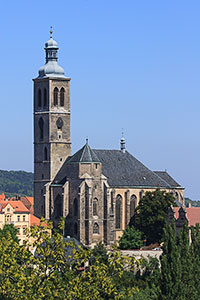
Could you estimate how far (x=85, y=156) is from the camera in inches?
4429

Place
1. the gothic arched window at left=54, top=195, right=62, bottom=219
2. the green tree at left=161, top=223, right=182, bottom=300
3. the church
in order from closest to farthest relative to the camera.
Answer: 1. the green tree at left=161, top=223, right=182, bottom=300
2. the church
3. the gothic arched window at left=54, top=195, right=62, bottom=219

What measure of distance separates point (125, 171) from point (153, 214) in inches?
384

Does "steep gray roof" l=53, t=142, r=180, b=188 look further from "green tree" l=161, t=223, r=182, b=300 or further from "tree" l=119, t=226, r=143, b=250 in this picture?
"green tree" l=161, t=223, r=182, b=300

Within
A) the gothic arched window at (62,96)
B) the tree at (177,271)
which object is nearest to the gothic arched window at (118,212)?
the gothic arched window at (62,96)

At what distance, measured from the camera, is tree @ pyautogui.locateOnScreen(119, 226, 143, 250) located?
109625mm

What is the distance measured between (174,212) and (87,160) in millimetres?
11276

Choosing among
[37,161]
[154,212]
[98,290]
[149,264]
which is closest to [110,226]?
[154,212]

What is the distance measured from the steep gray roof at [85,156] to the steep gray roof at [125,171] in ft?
16.9

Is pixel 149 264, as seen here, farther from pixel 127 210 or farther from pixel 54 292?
pixel 54 292

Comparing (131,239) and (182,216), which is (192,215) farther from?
(131,239)

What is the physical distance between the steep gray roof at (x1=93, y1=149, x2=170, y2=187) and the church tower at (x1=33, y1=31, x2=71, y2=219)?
5.08m

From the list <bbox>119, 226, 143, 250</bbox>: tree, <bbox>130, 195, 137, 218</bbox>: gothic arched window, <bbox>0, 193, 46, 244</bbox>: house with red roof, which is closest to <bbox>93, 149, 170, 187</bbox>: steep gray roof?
<bbox>130, 195, 137, 218</bbox>: gothic arched window

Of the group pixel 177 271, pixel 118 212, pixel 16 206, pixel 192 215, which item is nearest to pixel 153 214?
pixel 192 215

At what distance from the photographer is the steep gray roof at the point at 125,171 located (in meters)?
119
